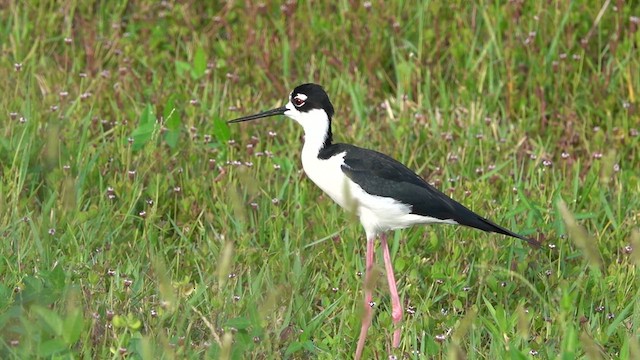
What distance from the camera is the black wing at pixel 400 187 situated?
4465 millimetres

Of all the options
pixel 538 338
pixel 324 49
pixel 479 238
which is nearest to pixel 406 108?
pixel 324 49

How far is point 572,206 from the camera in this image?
5410 mm

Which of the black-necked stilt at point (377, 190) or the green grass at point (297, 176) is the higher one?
the black-necked stilt at point (377, 190)

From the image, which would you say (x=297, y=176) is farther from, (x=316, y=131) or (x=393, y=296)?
(x=393, y=296)

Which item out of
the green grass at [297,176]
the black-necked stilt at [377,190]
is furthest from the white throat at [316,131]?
the green grass at [297,176]

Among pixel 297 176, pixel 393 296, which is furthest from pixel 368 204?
pixel 297 176

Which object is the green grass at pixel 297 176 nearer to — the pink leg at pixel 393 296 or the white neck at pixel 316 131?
the pink leg at pixel 393 296

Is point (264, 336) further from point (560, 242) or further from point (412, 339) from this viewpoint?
point (560, 242)

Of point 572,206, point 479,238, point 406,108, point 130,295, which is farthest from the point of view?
point 406,108

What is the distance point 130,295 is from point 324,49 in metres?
2.83

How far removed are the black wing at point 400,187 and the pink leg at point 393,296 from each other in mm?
220

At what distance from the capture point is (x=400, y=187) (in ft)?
15.0

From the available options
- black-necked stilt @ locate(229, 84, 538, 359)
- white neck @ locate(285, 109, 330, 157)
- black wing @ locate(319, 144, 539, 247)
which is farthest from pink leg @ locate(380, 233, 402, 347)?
white neck @ locate(285, 109, 330, 157)

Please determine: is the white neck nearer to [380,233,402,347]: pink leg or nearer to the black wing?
the black wing
